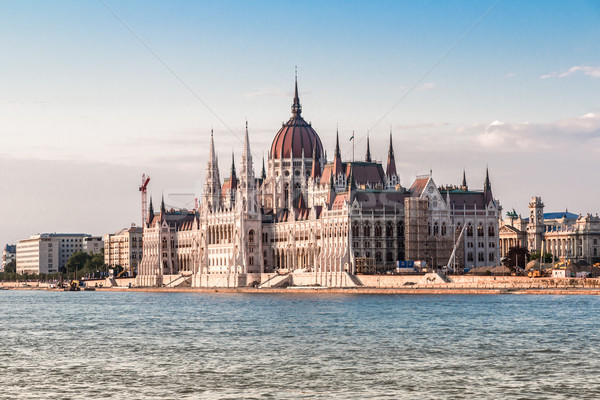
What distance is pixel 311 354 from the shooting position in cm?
6169

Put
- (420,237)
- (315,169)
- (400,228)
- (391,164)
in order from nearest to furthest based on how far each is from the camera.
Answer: (420,237)
(400,228)
(391,164)
(315,169)

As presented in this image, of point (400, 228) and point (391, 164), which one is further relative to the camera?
point (391, 164)

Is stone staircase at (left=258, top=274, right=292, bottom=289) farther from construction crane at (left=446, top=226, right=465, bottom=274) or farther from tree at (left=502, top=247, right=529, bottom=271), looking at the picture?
tree at (left=502, top=247, right=529, bottom=271)

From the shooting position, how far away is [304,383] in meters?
49.8

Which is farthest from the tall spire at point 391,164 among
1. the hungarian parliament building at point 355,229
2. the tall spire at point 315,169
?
the tall spire at point 315,169

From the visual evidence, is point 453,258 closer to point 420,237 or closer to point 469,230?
point 420,237

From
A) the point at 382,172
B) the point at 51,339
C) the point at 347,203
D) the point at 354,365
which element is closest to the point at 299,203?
the point at 382,172

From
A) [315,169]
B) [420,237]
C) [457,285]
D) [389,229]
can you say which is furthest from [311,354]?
[315,169]

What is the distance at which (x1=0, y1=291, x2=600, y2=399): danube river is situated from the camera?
47.9 meters

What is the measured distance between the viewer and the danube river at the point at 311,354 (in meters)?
47.9

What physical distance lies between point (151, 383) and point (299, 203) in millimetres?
148749

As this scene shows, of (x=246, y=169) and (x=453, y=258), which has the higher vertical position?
(x=246, y=169)

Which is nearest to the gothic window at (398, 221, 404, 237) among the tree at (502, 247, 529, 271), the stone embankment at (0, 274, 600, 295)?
the stone embankment at (0, 274, 600, 295)

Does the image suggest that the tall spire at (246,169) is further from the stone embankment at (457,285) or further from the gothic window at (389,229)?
the gothic window at (389,229)
